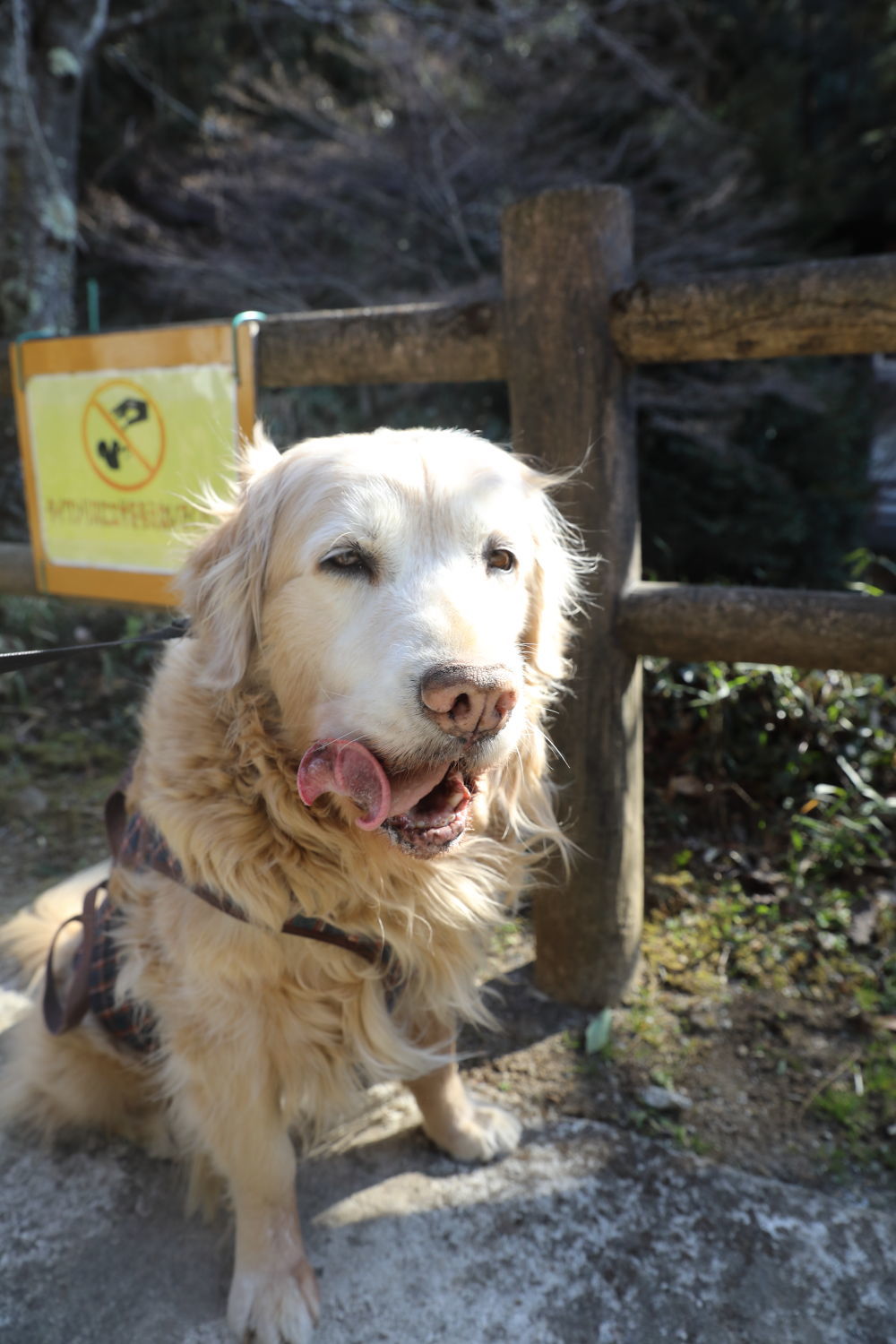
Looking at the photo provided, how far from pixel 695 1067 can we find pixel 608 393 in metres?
1.67

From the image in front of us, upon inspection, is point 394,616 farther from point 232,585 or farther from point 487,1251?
point 487,1251

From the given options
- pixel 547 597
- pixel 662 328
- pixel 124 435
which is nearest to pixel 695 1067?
pixel 547 597

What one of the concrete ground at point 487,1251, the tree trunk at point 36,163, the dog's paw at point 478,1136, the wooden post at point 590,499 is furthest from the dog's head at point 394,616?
the tree trunk at point 36,163

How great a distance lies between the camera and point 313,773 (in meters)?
1.64

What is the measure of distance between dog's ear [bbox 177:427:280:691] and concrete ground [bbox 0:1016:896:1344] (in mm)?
1215

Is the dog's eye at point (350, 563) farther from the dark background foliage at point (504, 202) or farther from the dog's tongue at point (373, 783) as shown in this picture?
the dark background foliage at point (504, 202)

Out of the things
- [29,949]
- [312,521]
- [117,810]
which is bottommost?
[29,949]

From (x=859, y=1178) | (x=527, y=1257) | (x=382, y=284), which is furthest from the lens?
(x=382, y=284)

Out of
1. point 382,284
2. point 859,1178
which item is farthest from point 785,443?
point 859,1178

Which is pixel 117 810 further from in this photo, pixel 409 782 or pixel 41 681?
→ pixel 41 681

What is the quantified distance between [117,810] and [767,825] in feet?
6.91

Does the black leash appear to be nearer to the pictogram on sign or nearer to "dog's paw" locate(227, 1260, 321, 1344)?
the pictogram on sign

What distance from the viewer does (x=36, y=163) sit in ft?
16.0

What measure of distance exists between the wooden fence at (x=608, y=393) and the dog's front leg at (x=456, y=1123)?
0.50 m
